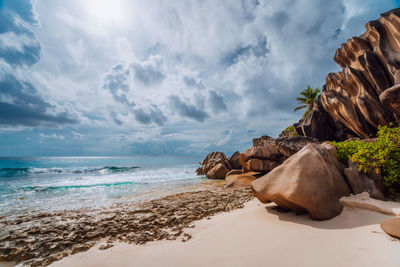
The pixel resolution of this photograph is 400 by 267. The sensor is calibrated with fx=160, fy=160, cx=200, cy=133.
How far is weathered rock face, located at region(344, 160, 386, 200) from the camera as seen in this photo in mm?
4789

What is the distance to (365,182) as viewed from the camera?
4980 millimetres

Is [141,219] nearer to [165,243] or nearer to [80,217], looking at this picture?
[165,243]

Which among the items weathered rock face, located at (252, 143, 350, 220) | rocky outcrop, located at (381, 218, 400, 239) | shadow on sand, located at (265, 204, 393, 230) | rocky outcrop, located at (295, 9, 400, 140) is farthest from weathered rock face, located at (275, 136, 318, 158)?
rocky outcrop, located at (381, 218, 400, 239)

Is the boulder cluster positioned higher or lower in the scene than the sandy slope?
higher

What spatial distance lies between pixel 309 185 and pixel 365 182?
243 centimetres

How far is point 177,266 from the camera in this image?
2.97 m

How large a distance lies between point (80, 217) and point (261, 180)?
24.4ft

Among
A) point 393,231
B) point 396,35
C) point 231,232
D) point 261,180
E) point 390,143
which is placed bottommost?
point 231,232

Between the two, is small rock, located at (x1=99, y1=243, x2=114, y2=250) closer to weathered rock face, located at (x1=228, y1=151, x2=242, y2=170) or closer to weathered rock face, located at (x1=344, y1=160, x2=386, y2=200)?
weathered rock face, located at (x1=344, y1=160, x2=386, y2=200)

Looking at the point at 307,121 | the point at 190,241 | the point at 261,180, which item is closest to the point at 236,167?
the point at 307,121

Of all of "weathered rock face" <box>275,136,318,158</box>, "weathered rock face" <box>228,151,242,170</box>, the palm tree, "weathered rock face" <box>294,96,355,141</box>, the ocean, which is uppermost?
the palm tree

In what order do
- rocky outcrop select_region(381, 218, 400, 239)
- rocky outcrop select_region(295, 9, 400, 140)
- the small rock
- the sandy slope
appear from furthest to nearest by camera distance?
1. rocky outcrop select_region(295, 9, 400, 140)
2. the small rock
3. rocky outcrop select_region(381, 218, 400, 239)
4. the sandy slope

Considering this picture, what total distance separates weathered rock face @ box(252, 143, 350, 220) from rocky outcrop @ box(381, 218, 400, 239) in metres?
0.94

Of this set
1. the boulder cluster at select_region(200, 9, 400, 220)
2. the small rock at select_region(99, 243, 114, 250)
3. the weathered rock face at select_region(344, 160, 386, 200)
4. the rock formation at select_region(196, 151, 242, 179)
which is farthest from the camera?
the rock formation at select_region(196, 151, 242, 179)
